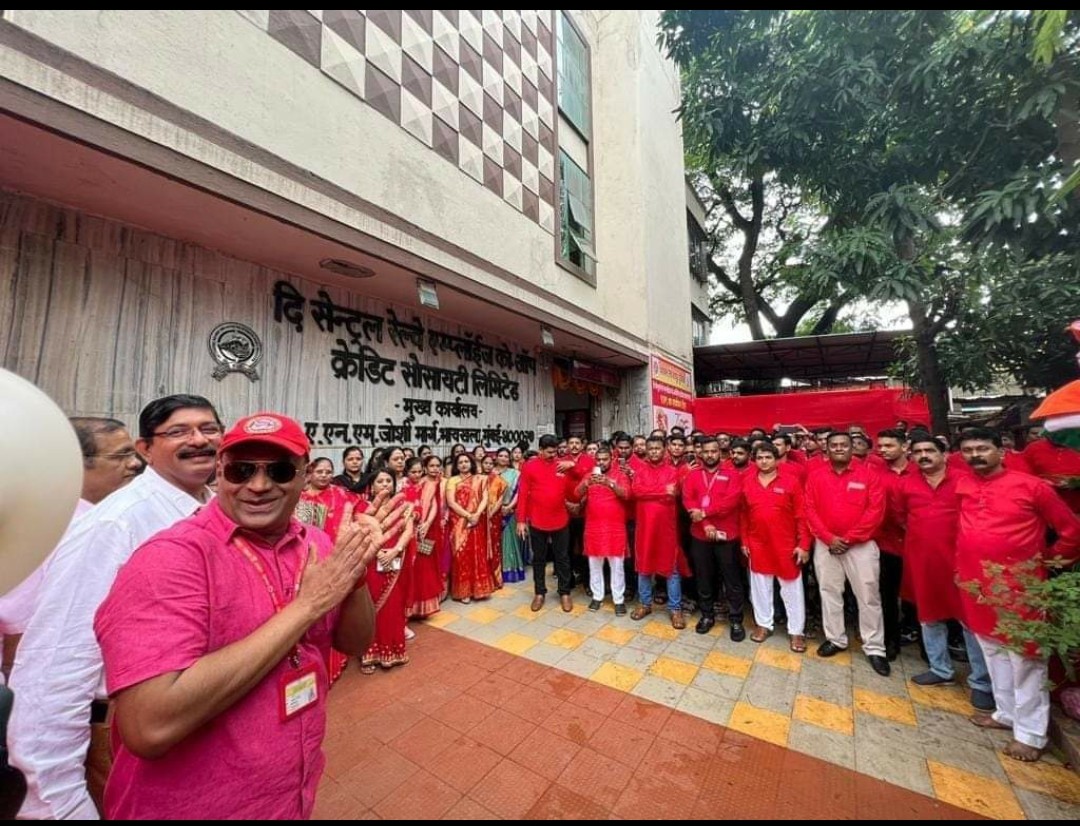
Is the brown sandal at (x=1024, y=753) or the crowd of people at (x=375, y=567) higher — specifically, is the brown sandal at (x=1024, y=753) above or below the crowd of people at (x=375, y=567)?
below

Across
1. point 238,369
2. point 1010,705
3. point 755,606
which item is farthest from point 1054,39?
point 238,369

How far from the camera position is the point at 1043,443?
4.24 metres

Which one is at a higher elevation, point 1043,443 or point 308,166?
point 308,166

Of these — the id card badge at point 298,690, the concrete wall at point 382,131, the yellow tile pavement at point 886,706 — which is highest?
the concrete wall at point 382,131

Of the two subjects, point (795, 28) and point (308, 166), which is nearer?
point (308, 166)

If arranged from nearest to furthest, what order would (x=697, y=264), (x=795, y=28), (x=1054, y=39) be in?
1. (x=1054, y=39)
2. (x=795, y=28)
3. (x=697, y=264)

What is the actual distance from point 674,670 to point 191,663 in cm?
356

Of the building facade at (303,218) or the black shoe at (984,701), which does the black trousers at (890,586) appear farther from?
the building facade at (303,218)

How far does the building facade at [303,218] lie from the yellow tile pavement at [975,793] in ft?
18.6

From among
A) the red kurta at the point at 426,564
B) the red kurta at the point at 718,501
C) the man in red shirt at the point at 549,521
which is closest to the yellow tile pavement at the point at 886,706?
the red kurta at the point at 718,501

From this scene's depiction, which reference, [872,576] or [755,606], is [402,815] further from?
[872,576]

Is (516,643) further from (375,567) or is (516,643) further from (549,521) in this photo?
(375,567)

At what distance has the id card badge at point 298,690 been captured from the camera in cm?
119

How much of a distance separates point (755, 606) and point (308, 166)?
5.94m
